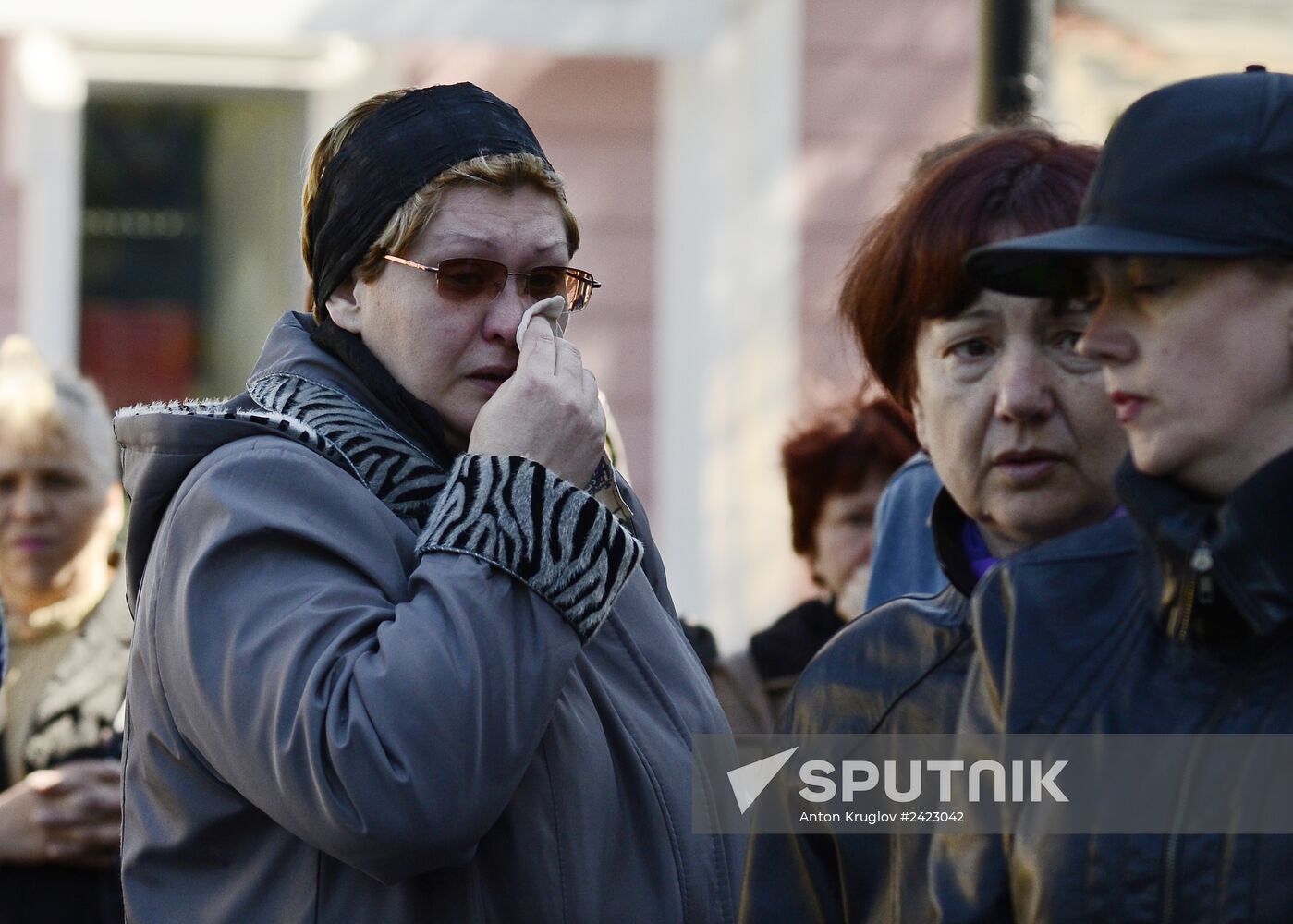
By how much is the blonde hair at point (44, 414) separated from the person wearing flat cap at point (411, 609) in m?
1.61

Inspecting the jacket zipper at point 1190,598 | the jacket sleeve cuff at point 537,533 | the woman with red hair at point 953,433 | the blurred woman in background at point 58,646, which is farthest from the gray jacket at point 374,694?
the blurred woman in background at point 58,646

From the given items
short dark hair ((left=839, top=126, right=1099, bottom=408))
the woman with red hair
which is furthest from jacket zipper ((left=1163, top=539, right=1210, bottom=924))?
short dark hair ((left=839, top=126, right=1099, bottom=408))

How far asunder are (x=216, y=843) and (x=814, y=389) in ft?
14.5

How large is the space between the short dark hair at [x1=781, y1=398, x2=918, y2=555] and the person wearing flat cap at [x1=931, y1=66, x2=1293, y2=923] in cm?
218

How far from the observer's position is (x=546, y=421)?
2.27 meters

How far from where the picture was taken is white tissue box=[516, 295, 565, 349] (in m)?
2.40

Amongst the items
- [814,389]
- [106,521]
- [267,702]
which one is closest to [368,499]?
[267,702]

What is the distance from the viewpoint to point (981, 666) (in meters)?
1.77

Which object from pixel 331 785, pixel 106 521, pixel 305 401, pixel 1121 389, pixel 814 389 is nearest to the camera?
pixel 1121 389

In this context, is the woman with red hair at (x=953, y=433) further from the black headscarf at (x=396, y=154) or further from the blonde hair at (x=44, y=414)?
the blonde hair at (x=44, y=414)

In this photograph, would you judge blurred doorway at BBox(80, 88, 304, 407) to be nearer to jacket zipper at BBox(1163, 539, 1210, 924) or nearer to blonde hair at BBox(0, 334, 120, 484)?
blonde hair at BBox(0, 334, 120, 484)

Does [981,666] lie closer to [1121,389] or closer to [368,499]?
[1121,389]

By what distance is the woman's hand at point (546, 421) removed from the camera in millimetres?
2244

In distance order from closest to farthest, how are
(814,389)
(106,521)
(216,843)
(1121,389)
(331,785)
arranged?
(1121,389) < (331,785) < (216,843) < (106,521) < (814,389)
